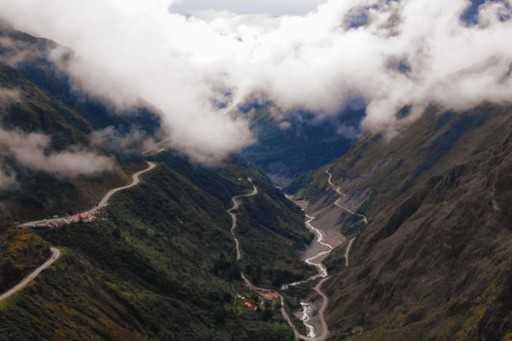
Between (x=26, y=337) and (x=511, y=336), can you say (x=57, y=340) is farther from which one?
(x=511, y=336)

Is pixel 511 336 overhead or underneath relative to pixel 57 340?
overhead

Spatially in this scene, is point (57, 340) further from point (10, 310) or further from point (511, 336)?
point (511, 336)

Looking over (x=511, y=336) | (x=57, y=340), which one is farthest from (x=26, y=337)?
(x=511, y=336)

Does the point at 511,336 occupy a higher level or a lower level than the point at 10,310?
higher

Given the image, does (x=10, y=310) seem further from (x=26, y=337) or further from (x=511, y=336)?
(x=511, y=336)
